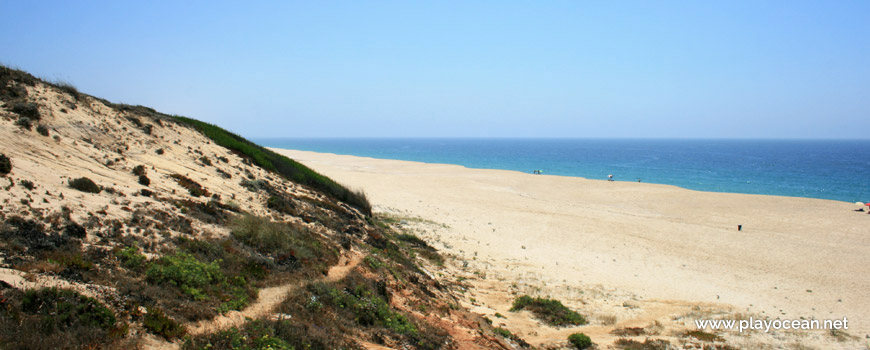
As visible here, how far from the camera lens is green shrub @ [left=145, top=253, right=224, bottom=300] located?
696 centimetres

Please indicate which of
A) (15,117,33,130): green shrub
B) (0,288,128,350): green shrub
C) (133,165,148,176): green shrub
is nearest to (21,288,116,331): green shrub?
(0,288,128,350): green shrub

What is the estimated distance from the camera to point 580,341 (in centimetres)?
979

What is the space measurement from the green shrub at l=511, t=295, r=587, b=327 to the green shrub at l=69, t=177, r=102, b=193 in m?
11.1

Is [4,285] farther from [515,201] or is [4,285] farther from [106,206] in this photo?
[515,201]

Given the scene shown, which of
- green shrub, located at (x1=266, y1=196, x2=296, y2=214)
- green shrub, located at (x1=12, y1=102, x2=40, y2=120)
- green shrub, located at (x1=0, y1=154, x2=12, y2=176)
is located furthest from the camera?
→ green shrub, located at (x1=266, y1=196, x2=296, y2=214)

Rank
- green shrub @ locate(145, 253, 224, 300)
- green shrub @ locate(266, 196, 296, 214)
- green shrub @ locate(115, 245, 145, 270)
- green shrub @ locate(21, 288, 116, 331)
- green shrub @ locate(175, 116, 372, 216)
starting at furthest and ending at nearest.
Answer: green shrub @ locate(175, 116, 372, 216), green shrub @ locate(266, 196, 296, 214), green shrub @ locate(115, 245, 145, 270), green shrub @ locate(145, 253, 224, 300), green shrub @ locate(21, 288, 116, 331)

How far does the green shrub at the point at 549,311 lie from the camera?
11.7m

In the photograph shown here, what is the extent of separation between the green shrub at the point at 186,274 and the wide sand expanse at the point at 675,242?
38.0ft

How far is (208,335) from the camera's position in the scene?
19.2 feet

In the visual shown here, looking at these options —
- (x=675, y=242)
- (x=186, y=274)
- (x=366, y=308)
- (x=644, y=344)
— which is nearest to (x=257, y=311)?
(x=186, y=274)

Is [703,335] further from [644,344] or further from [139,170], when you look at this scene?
[139,170]

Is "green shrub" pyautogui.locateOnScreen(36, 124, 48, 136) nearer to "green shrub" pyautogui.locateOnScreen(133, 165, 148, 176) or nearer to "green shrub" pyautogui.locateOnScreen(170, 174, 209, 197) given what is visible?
"green shrub" pyautogui.locateOnScreen(133, 165, 148, 176)

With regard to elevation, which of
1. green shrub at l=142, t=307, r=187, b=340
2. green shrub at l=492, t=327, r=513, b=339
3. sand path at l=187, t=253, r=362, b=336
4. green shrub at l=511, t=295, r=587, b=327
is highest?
green shrub at l=142, t=307, r=187, b=340

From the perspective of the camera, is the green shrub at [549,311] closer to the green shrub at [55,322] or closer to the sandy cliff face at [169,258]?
the sandy cliff face at [169,258]
